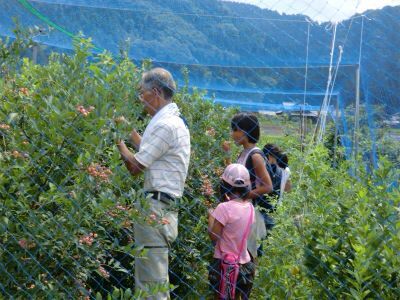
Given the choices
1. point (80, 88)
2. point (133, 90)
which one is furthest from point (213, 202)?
point (80, 88)

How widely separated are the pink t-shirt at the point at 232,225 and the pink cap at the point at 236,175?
144 millimetres

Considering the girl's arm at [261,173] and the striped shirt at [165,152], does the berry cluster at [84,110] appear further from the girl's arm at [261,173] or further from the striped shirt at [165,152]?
the girl's arm at [261,173]

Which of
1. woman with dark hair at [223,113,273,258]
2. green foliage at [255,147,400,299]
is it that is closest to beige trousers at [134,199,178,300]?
green foliage at [255,147,400,299]

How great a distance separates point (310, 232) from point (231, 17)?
194cm

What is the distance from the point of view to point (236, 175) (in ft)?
12.0

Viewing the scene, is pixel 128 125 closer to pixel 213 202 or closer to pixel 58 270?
pixel 58 270

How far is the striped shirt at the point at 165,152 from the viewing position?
126 inches

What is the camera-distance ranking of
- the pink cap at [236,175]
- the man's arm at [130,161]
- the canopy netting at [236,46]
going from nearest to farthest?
the man's arm at [130,161]
the pink cap at [236,175]
the canopy netting at [236,46]

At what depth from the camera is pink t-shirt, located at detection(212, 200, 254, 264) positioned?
371cm

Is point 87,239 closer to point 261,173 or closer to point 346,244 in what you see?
point 346,244

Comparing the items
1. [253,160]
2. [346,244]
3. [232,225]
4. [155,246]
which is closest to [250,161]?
[253,160]

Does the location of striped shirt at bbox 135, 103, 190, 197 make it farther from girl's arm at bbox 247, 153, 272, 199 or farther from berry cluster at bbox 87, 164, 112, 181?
girl's arm at bbox 247, 153, 272, 199

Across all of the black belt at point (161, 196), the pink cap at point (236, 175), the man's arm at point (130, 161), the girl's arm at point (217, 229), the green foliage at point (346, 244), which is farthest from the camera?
the girl's arm at point (217, 229)

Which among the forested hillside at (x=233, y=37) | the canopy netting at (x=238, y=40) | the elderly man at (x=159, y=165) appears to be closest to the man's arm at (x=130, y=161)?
the elderly man at (x=159, y=165)
